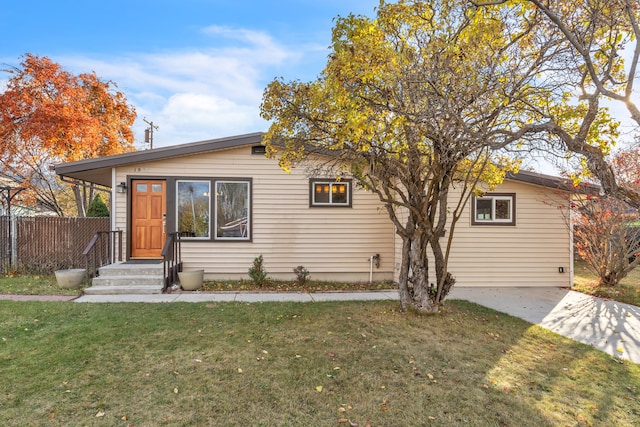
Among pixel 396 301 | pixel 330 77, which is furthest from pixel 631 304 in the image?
pixel 330 77

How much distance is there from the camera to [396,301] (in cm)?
619

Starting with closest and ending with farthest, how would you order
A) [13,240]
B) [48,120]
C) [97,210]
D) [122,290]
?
1. [122,290]
2. [13,240]
3. [48,120]
4. [97,210]

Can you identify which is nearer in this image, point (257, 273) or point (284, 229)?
point (257, 273)

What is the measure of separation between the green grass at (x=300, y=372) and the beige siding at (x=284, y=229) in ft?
9.49

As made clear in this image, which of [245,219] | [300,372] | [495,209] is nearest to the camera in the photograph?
[300,372]

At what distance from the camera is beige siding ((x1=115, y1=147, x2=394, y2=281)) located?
7.89m

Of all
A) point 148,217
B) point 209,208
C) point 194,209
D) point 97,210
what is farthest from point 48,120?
point 209,208

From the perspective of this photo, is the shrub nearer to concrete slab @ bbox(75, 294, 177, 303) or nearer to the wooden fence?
concrete slab @ bbox(75, 294, 177, 303)

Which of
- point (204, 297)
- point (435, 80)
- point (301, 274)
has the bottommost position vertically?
point (204, 297)

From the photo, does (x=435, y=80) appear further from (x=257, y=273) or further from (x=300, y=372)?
(x=257, y=273)

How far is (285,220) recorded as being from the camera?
26.6ft

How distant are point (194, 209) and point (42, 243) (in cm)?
413

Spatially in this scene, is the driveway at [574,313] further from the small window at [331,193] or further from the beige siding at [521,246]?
the small window at [331,193]

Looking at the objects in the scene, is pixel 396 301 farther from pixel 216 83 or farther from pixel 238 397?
pixel 216 83
